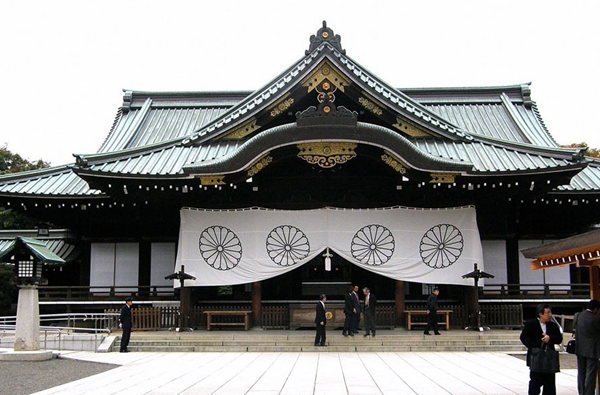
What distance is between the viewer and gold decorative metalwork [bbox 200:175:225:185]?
17.9m

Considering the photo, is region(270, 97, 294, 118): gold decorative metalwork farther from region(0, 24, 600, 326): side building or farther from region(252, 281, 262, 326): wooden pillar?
region(252, 281, 262, 326): wooden pillar

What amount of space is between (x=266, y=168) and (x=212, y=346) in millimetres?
5374

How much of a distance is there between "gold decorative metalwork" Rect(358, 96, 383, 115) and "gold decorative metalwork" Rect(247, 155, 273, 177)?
309cm

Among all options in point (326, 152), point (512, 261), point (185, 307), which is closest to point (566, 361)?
point (512, 261)

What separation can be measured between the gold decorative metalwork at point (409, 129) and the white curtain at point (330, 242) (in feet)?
7.40

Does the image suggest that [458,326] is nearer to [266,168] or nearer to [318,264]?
[318,264]

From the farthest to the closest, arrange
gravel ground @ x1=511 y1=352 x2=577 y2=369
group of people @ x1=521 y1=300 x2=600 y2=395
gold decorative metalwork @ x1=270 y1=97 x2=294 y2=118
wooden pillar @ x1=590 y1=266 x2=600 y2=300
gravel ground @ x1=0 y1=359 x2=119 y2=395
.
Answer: gold decorative metalwork @ x1=270 y1=97 x2=294 y2=118, gravel ground @ x1=511 y1=352 x2=577 y2=369, gravel ground @ x1=0 y1=359 x2=119 y2=395, wooden pillar @ x1=590 y1=266 x2=600 y2=300, group of people @ x1=521 y1=300 x2=600 y2=395

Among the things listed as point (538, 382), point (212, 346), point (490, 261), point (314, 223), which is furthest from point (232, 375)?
point (490, 261)

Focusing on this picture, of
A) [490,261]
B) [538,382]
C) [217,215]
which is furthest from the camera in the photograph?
[490,261]

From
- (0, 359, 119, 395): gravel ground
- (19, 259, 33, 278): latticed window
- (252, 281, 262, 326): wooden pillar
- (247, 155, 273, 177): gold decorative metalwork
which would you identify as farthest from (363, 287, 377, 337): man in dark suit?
(19, 259, 33, 278): latticed window

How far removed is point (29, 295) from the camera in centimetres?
1530

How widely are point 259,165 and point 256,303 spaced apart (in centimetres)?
410

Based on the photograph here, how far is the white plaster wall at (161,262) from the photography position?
2117 cm

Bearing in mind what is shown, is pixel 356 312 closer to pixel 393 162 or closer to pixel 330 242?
pixel 330 242
